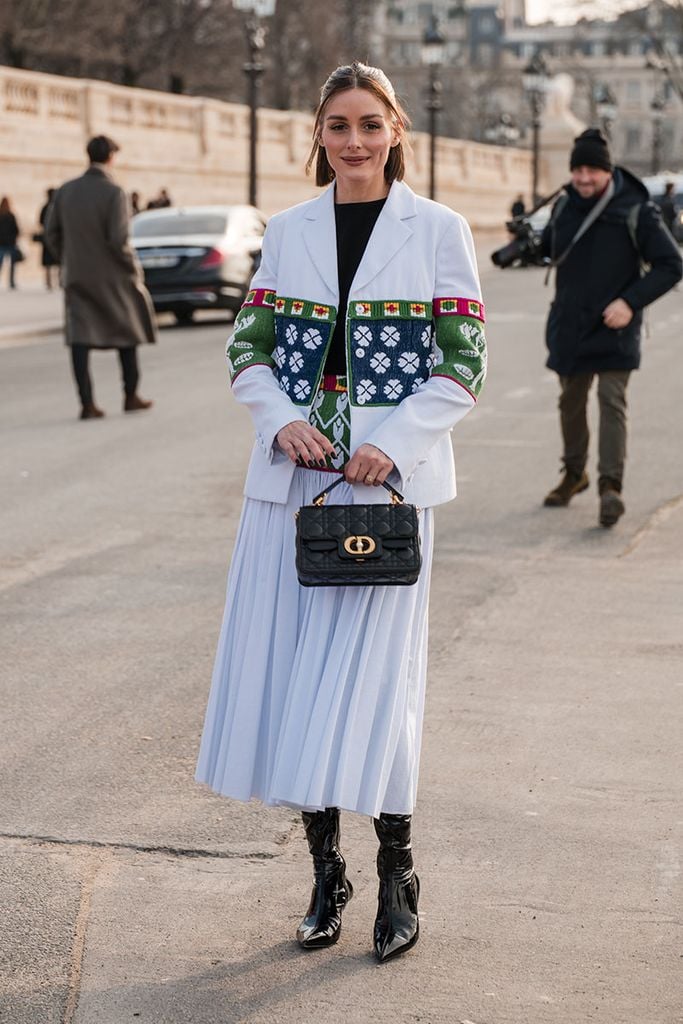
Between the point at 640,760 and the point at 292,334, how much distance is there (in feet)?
6.85

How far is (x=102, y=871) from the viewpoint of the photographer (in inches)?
177

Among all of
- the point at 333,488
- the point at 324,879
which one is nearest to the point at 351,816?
the point at 324,879

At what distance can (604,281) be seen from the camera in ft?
30.4

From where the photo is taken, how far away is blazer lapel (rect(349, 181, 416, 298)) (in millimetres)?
3943

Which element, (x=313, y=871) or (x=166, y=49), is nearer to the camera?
(x=313, y=871)

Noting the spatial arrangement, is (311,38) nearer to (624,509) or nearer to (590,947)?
(624,509)

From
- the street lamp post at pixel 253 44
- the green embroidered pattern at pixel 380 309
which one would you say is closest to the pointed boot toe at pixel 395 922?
the green embroidered pattern at pixel 380 309

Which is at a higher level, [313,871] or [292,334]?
[292,334]

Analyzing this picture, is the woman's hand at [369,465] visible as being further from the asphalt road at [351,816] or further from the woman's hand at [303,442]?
the asphalt road at [351,816]

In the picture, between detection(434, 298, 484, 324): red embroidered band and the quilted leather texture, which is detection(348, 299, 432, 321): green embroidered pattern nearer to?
detection(434, 298, 484, 324): red embroidered band

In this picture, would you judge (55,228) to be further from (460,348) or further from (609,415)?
(460,348)

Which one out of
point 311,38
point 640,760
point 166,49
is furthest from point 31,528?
point 311,38

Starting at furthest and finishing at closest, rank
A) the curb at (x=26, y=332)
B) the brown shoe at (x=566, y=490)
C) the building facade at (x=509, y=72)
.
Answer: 1. the building facade at (x=509, y=72)
2. the curb at (x=26, y=332)
3. the brown shoe at (x=566, y=490)

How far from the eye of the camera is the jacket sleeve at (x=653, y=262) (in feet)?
29.5
